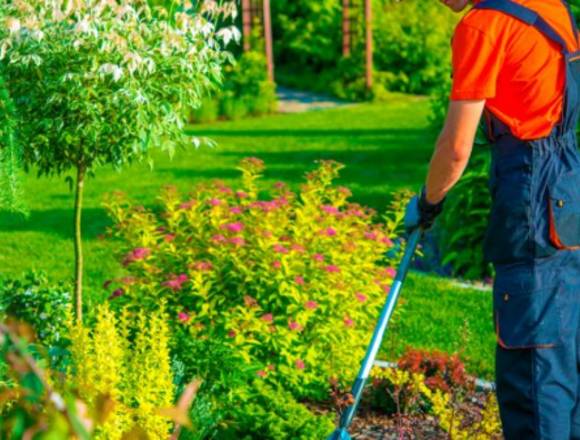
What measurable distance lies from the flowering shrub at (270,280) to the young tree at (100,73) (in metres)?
0.48

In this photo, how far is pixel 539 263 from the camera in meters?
3.44

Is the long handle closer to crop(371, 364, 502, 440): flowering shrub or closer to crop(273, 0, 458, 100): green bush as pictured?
crop(371, 364, 502, 440): flowering shrub

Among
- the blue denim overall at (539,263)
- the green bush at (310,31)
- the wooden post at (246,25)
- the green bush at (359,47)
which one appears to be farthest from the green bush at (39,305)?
the green bush at (310,31)

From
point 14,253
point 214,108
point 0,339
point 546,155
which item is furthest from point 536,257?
point 214,108

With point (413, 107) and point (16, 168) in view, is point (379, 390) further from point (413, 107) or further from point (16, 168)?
point (413, 107)

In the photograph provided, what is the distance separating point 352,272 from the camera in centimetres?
529

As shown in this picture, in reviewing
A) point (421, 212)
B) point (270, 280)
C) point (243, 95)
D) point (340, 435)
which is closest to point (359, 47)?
point (243, 95)

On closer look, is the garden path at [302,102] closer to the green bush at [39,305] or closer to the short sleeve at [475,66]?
the green bush at [39,305]

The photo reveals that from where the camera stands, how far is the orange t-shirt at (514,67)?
10.7 feet

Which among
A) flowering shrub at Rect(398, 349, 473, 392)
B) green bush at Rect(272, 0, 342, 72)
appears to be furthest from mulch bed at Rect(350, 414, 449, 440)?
green bush at Rect(272, 0, 342, 72)

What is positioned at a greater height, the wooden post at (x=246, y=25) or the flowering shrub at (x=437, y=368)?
the wooden post at (x=246, y=25)

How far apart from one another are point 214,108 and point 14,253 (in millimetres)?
8102

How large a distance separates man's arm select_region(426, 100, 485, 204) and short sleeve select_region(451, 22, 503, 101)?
0.10 feet

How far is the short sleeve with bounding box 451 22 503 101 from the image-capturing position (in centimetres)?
326
